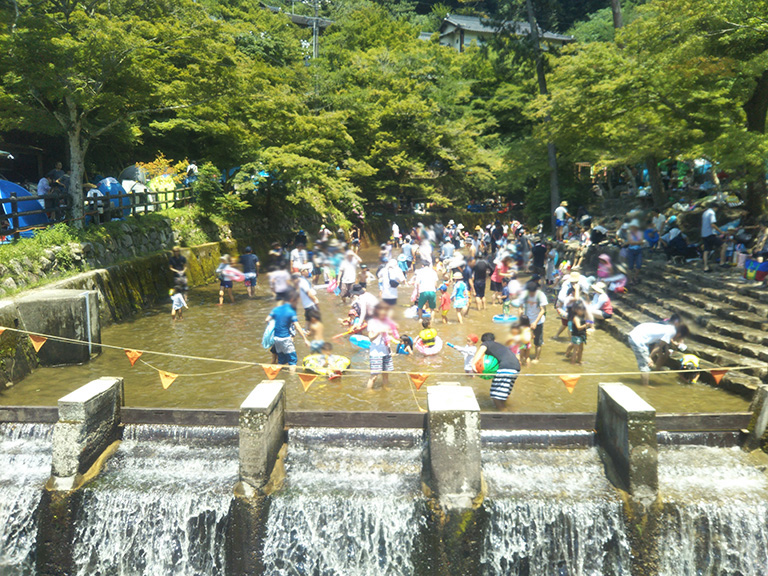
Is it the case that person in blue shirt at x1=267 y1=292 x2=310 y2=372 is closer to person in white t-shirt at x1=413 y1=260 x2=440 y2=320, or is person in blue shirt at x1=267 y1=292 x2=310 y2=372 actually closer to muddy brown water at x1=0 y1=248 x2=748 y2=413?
muddy brown water at x1=0 y1=248 x2=748 y2=413

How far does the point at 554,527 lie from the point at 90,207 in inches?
595

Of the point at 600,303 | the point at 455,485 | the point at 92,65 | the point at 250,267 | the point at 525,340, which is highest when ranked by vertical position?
the point at 92,65

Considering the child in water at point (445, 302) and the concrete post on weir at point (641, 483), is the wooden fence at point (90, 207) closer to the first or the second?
the child in water at point (445, 302)

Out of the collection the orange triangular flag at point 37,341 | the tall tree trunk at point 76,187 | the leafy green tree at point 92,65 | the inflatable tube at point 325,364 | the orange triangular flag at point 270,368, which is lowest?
the inflatable tube at point 325,364

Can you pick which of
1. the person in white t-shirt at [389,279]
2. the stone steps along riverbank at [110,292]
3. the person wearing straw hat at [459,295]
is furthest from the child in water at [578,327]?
the stone steps along riverbank at [110,292]

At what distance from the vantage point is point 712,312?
1237cm

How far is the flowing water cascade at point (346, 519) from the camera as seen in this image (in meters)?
7.42

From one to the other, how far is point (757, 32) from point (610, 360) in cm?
850

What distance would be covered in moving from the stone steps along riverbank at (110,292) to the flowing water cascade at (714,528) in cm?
1058

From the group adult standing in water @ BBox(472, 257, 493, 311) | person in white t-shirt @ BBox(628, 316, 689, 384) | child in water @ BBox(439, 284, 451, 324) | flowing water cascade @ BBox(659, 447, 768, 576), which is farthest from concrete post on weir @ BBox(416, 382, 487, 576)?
adult standing in water @ BBox(472, 257, 493, 311)

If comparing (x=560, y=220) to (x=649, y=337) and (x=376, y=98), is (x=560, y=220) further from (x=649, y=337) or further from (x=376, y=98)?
(x=649, y=337)

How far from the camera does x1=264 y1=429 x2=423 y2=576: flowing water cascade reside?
7422 millimetres

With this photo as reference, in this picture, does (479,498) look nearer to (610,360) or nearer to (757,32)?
(610,360)

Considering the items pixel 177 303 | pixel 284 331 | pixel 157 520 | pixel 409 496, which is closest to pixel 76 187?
pixel 177 303
